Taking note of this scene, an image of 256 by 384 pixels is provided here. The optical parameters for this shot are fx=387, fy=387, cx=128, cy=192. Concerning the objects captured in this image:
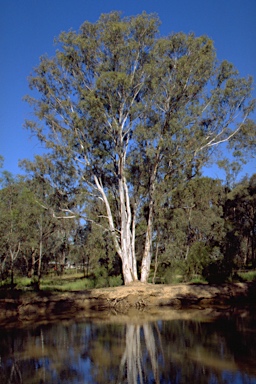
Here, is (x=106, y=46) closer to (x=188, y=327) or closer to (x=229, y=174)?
(x=188, y=327)

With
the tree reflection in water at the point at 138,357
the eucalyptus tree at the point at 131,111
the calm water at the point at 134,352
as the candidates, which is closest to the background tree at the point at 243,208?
the eucalyptus tree at the point at 131,111

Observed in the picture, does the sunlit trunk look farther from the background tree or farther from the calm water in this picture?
the background tree

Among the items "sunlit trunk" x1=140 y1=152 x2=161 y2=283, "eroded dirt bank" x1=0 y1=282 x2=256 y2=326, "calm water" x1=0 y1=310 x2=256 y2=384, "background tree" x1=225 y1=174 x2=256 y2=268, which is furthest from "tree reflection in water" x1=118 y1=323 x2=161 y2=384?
"background tree" x1=225 y1=174 x2=256 y2=268

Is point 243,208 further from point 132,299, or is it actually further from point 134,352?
point 134,352

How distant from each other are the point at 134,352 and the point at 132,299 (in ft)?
25.9

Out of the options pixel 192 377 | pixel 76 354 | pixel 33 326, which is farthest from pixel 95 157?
pixel 192 377

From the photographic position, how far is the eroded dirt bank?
16047 millimetres

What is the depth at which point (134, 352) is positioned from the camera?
8.59m

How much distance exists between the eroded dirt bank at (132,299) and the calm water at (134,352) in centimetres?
338

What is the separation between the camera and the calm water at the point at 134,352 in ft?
22.4

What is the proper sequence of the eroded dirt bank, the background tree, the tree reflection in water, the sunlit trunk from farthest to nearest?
the background tree
the sunlit trunk
the eroded dirt bank
the tree reflection in water

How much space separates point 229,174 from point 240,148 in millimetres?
13665

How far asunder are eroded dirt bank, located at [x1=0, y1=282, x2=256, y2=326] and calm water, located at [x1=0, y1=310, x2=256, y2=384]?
3380mm

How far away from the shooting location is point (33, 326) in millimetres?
13133
